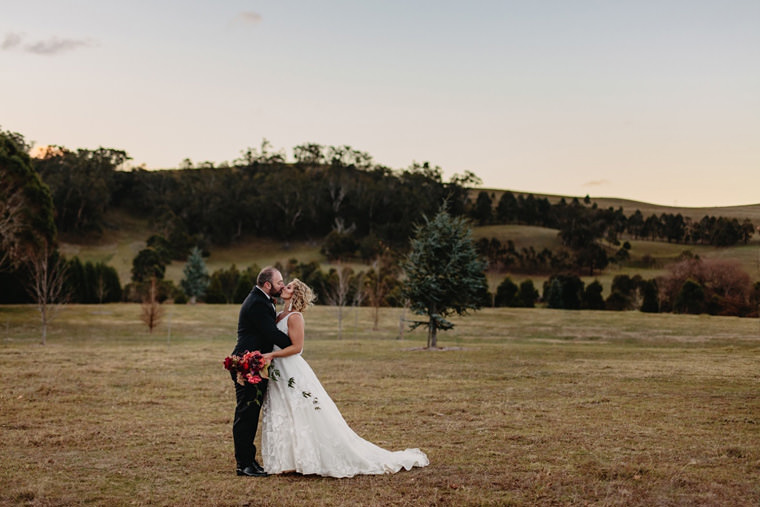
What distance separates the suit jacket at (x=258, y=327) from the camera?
310 inches

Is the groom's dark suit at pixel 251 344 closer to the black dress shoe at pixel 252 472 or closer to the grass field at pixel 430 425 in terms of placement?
the black dress shoe at pixel 252 472

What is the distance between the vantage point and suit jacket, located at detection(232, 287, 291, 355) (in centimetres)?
788

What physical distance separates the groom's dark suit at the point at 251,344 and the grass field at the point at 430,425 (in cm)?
45

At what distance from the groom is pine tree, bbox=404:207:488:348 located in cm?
2044

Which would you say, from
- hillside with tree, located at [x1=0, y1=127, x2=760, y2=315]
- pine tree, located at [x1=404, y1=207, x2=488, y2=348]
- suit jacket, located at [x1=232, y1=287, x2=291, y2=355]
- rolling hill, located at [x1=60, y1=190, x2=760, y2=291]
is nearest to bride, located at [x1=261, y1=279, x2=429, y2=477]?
suit jacket, located at [x1=232, y1=287, x2=291, y2=355]

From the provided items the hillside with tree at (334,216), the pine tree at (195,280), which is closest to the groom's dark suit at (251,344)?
the pine tree at (195,280)

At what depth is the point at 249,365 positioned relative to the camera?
770 centimetres

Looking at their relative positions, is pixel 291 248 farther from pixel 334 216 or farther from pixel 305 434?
pixel 305 434

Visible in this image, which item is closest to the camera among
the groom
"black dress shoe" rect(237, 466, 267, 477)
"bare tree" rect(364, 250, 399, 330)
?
the groom

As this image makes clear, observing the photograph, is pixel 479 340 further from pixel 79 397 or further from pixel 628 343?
pixel 79 397

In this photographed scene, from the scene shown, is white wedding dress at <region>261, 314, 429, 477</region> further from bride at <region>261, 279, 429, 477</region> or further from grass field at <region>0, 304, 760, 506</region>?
grass field at <region>0, 304, 760, 506</region>

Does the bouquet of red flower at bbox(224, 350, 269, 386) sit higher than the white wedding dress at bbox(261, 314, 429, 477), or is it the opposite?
the bouquet of red flower at bbox(224, 350, 269, 386)

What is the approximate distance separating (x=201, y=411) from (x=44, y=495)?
601 centimetres

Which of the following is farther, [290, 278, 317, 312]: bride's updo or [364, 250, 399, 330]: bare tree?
[364, 250, 399, 330]: bare tree
